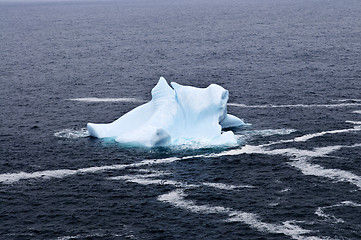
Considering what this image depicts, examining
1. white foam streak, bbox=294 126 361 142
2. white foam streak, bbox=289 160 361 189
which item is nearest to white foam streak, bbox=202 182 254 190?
white foam streak, bbox=289 160 361 189

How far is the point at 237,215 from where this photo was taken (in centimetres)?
6362

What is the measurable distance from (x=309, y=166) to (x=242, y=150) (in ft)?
32.7

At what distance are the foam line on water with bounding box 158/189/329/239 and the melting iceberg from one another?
1813 centimetres

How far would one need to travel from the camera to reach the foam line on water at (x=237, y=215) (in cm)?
5980

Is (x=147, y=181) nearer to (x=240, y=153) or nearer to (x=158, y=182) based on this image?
(x=158, y=182)

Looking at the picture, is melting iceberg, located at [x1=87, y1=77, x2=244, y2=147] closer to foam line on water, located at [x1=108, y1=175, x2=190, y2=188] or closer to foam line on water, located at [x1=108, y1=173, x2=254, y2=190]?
foam line on water, located at [x1=108, y1=173, x2=254, y2=190]

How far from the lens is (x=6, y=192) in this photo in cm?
7050

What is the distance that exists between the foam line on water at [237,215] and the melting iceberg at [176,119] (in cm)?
1813

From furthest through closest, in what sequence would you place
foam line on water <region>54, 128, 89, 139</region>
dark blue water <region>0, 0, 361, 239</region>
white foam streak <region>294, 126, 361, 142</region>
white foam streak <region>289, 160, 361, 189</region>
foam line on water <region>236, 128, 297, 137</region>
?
1. foam line on water <region>54, 128, 89, 139</region>
2. foam line on water <region>236, 128, 297, 137</region>
3. white foam streak <region>294, 126, 361, 142</region>
4. white foam streak <region>289, 160, 361, 189</region>
5. dark blue water <region>0, 0, 361, 239</region>

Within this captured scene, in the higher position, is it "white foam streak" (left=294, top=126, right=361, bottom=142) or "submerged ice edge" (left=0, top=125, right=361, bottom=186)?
"white foam streak" (left=294, top=126, right=361, bottom=142)

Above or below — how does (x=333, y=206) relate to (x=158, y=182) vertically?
above

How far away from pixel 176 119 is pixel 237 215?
2789 cm

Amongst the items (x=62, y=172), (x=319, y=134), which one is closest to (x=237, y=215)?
(x=62, y=172)

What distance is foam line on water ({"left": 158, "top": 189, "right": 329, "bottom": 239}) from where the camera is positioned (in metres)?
59.8
